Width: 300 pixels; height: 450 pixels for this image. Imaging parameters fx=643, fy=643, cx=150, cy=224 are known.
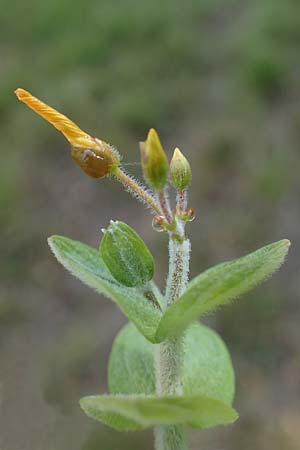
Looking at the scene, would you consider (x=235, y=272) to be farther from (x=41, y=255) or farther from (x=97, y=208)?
(x=97, y=208)

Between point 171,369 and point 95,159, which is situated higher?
point 95,159

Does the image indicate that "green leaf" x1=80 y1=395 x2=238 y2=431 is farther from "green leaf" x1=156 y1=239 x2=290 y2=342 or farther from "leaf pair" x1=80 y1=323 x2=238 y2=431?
"green leaf" x1=156 y1=239 x2=290 y2=342

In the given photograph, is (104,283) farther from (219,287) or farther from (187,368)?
(187,368)

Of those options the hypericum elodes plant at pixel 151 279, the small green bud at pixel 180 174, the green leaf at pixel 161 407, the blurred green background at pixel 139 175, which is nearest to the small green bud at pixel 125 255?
the hypericum elodes plant at pixel 151 279

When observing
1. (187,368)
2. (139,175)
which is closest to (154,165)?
A: (187,368)

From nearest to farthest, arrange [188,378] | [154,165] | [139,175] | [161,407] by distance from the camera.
Answer: [161,407] → [154,165] → [188,378] → [139,175]

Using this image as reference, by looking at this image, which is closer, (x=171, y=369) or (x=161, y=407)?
(x=161, y=407)

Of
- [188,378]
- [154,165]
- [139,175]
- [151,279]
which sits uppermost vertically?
[139,175]

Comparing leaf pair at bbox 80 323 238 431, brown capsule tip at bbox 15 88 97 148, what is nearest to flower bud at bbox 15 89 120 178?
brown capsule tip at bbox 15 88 97 148
